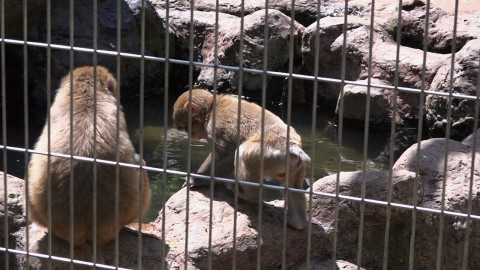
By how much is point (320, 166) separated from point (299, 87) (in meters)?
2.32

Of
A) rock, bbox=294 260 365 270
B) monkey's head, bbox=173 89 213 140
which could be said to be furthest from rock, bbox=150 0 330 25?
rock, bbox=294 260 365 270

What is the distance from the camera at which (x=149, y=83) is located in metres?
11.8

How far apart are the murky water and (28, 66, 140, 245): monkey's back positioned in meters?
3.06

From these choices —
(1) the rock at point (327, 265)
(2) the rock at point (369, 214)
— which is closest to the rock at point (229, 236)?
(1) the rock at point (327, 265)

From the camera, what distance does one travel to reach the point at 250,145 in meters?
5.46

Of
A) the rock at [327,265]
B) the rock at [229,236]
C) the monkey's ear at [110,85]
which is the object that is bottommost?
the rock at [327,265]

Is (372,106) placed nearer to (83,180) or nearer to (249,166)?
(249,166)

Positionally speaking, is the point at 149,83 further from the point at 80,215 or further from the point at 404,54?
the point at 80,215

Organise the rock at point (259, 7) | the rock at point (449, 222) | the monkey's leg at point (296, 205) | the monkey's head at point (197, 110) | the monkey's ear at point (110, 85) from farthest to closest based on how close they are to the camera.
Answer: the rock at point (259, 7) → the monkey's head at point (197, 110) → the rock at point (449, 222) → the monkey's leg at point (296, 205) → the monkey's ear at point (110, 85)

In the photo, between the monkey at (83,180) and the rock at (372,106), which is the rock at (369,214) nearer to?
the monkey at (83,180)

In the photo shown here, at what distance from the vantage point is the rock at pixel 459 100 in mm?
8961

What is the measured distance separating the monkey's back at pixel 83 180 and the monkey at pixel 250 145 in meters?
0.55

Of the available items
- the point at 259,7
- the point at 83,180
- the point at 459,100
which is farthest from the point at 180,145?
the point at 83,180

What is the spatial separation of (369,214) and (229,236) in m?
0.89
